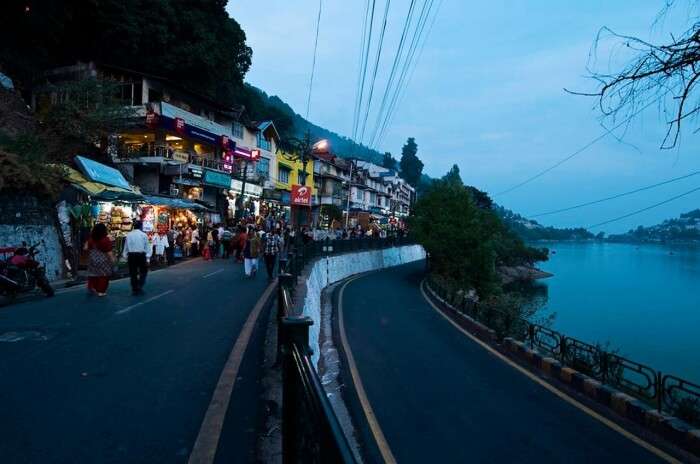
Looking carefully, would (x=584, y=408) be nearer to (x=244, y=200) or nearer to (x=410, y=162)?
(x=244, y=200)

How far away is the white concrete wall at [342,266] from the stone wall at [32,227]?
25.9 ft

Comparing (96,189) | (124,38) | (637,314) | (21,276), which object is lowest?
(637,314)

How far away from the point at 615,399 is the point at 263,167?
44.0 meters

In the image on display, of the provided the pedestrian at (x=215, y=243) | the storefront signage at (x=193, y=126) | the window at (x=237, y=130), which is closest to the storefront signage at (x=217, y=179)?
the storefront signage at (x=193, y=126)

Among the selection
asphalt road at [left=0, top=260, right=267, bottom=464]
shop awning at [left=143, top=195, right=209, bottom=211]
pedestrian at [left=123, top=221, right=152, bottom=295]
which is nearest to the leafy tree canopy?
shop awning at [left=143, top=195, right=209, bottom=211]

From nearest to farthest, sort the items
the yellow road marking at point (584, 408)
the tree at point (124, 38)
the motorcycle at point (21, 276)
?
1. the yellow road marking at point (584, 408)
2. the motorcycle at point (21, 276)
3. the tree at point (124, 38)

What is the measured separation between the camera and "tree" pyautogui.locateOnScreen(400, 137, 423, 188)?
114688 millimetres

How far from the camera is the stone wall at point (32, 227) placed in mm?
12963

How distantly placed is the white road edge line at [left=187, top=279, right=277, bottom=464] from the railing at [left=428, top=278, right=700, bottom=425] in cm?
668

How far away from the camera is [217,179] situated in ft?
121

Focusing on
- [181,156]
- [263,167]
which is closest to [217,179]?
[181,156]

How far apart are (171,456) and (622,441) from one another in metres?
6.10

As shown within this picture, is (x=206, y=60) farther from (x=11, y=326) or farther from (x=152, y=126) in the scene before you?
(x=11, y=326)

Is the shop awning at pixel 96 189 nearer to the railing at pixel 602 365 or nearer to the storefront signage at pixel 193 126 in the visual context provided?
the railing at pixel 602 365
